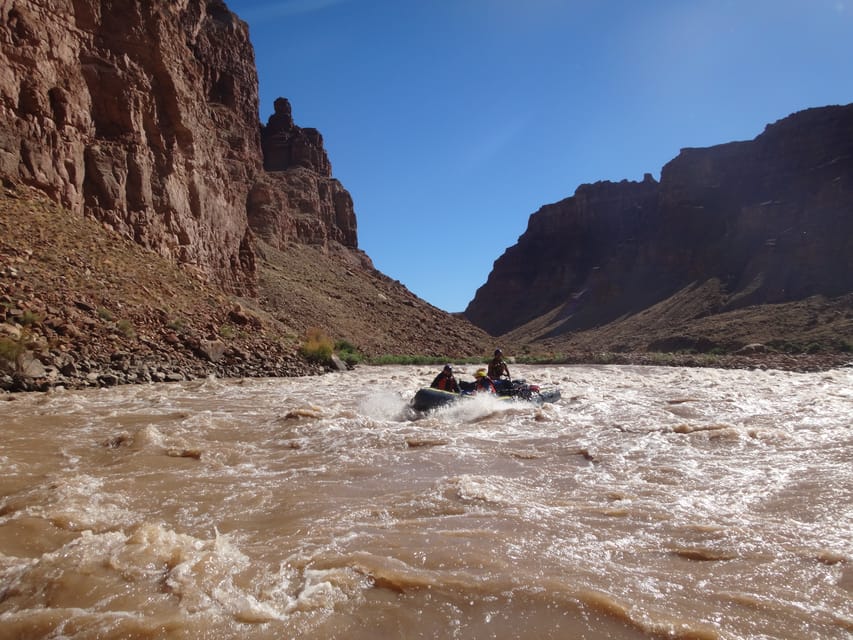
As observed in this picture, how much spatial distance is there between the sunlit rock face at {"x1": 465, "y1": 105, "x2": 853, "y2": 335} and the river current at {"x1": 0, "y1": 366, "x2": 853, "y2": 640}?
54857mm

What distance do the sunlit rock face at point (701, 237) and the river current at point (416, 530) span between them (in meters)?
54.9

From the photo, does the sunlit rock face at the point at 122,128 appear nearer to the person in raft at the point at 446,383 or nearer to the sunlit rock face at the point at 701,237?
the person in raft at the point at 446,383

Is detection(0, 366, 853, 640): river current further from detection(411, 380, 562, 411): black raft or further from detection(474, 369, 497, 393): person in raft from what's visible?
detection(474, 369, 497, 393): person in raft

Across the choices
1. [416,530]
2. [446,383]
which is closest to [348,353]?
[446,383]

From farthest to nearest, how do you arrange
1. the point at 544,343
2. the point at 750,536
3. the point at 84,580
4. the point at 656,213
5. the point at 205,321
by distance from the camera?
the point at 656,213, the point at 544,343, the point at 205,321, the point at 750,536, the point at 84,580

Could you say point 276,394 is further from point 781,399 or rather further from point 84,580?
point 781,399

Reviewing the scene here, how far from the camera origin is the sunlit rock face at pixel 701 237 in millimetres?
58594

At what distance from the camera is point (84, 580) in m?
3.40

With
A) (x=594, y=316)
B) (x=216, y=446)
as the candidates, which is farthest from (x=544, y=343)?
(x=216, y=446)

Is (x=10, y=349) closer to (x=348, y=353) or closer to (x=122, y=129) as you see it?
(x=122, y=129)

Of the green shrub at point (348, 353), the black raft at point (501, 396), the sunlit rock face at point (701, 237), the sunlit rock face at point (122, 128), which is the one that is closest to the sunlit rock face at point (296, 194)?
the sunlit rock face at point (122, 128)

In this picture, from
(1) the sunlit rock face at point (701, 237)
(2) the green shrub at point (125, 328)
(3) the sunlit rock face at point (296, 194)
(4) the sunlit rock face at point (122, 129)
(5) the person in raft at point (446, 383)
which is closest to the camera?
(5) the person in raft at point (446, 383)

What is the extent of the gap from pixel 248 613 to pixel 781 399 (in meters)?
15.0

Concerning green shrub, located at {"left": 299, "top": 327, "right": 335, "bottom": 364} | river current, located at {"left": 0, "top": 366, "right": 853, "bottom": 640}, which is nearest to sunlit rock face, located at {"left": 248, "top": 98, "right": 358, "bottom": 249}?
green shrub, located at {"left": 299, "top": 327, "right": 335, "bottom": 364}
